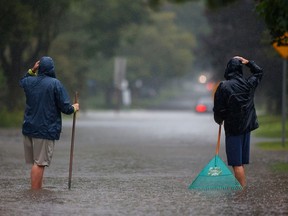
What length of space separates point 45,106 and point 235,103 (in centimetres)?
242

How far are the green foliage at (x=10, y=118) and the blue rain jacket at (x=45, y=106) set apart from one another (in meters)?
26.1

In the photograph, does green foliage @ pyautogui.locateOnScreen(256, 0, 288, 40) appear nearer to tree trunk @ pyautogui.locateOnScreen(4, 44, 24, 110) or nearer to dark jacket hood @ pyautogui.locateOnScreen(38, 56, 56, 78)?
dark jacket hood @ pyautogui.locateOnScreen(38, 56, 56, 78)

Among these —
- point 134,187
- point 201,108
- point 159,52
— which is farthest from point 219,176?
point 159,52

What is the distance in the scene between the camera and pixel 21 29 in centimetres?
3206

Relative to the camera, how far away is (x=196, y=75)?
182 m

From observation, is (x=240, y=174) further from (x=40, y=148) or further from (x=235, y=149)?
(x=40, y=148)

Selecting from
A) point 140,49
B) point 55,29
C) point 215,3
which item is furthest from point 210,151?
point 140,49

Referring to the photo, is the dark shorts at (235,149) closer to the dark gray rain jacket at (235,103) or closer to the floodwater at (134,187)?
the dark gray rain jacket at (235,103)

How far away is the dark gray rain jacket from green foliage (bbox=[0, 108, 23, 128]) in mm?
26467

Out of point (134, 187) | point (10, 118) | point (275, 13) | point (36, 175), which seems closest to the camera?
point (275, 13)

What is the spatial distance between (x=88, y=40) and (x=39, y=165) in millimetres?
47155

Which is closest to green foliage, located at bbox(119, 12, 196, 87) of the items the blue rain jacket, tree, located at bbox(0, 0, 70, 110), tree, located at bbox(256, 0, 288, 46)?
tree, located at bbox(0, 0, 70, 110)

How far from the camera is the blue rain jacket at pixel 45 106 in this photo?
12.7 m

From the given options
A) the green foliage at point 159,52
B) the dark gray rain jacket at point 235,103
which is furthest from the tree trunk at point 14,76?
the green foliage at point 159,52
